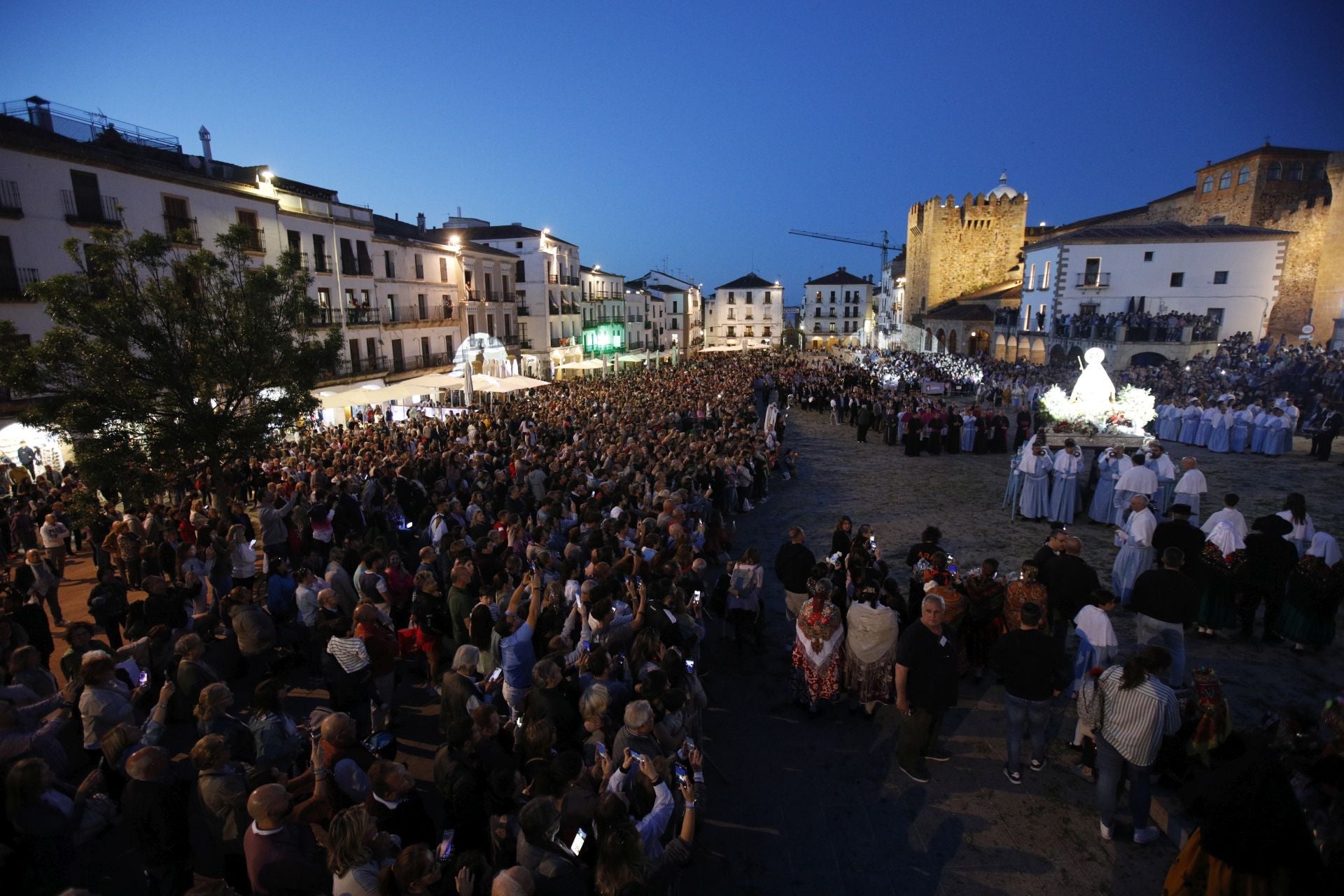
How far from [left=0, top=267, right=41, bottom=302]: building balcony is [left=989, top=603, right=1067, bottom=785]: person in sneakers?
19747mm

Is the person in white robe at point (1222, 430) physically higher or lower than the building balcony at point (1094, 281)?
lower

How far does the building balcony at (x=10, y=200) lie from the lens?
573 inches

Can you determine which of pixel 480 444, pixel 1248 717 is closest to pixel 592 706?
pixel 1248 717

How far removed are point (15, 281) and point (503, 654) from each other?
17.6m

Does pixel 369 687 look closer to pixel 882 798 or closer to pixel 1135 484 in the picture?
pixel 882 798

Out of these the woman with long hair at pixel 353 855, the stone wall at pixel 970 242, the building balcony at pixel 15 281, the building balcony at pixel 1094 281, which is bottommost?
the woman with long hair at pixel 353 855

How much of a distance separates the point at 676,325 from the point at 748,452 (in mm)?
64631

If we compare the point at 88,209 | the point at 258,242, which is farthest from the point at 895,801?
the point at 258,242

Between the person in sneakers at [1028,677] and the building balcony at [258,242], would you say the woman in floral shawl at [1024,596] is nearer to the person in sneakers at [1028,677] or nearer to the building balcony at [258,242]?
the person in sneakers at [1028,677]

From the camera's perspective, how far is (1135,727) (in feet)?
13.6

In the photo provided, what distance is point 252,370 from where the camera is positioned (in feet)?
31.9

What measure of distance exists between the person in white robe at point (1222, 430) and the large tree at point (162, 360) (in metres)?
20.2

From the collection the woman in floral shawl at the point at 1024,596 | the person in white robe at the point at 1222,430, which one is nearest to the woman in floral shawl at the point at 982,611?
the woman in floral shawl at the point at 1024,596

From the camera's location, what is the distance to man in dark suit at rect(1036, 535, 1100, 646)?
630 centimetres
